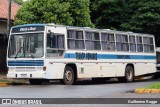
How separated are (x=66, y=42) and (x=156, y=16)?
12824 millimetres

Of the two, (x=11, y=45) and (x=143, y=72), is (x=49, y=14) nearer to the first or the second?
(x=11, y=45)

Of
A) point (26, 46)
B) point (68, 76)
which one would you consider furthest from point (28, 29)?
point (68, 76)

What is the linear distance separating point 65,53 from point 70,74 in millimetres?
1146

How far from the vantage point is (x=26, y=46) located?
932 inches

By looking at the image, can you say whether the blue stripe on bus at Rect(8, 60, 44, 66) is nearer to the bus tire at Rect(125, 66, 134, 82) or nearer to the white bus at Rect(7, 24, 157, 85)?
the white bus at Rect(7, 24, 157, 85)

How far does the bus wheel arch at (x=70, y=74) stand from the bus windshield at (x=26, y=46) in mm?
1857

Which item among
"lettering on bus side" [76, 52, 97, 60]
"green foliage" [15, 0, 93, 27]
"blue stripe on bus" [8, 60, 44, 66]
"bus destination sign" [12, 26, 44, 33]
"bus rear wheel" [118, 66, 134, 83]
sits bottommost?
"bus rear wheel" [118, 66, 134, 83]

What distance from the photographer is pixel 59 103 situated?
14.4 m

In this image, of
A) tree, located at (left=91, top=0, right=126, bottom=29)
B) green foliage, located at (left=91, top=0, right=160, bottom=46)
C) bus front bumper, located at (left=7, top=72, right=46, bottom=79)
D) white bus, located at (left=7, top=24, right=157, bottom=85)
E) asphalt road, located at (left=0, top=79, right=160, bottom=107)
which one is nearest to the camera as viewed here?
asphalt road, located at (left=0, top=79, right=160, bottom=107)

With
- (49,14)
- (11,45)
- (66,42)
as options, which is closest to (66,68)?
(66,42)

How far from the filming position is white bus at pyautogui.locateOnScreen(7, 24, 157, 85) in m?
23.1

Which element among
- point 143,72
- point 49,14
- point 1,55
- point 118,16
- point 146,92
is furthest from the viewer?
point 118,16

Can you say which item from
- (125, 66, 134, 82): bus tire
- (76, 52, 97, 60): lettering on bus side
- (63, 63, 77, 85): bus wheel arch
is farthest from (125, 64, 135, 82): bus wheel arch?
(63, 63, 77, 85): bus wheel arch

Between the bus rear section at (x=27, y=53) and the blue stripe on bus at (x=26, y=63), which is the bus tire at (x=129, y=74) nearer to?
the bus rear section at (x=27, y=53)
